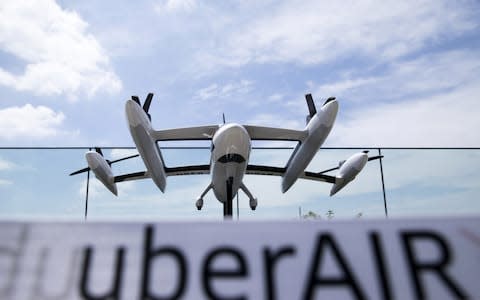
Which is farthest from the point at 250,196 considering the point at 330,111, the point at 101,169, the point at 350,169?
the point at 101,169

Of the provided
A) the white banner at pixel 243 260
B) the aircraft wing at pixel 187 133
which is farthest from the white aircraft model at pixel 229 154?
the white banner at pixel 243 260

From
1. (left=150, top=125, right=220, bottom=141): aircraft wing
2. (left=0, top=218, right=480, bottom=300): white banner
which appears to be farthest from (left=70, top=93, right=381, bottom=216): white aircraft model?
(left=0, top=218, right=480, bottom=300): white banner

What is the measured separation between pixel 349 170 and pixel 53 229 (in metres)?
11.8

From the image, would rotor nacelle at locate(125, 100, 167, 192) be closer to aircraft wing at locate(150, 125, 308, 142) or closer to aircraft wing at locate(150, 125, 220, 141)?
aircraft wing at locate(150, 125, 220, 141)

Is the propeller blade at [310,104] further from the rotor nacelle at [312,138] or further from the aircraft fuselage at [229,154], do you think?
the aircraft fuselage at [229,154]

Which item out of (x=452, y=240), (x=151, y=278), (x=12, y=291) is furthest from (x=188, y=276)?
(x=452, y=240)

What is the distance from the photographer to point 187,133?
1118 centimetres

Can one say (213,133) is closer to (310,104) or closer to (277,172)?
(310,104)

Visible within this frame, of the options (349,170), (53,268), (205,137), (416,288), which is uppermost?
(205,137)

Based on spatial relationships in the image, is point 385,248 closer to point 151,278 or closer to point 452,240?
point 452,240

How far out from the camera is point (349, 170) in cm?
1262

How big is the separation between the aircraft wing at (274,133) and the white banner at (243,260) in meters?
9.23

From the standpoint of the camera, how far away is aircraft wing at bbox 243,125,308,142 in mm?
11172

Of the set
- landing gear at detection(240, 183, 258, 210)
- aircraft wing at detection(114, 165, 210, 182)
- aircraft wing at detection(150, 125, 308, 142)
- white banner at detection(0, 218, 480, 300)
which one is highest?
aircraft wing at detection(150, 125, 308, 142)
